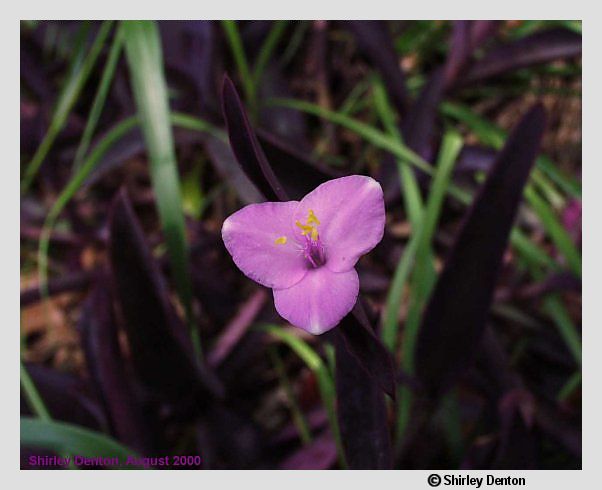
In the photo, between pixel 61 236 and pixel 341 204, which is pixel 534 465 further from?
pixel 61 236

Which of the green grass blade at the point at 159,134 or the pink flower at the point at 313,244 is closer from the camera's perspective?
the pink flower at the point at 313,244

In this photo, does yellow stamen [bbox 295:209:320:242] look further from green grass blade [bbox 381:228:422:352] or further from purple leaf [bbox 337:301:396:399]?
green grass blade [bbox 381:228:422:352]

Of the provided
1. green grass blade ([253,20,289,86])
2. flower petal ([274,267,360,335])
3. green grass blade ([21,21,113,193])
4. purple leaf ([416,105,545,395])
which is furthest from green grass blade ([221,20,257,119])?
flower petal ([274,267,360,335])

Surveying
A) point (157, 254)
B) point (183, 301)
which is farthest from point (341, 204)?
point (157, 254)

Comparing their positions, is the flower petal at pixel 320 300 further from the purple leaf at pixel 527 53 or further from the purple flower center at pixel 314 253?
the purple leaf at pixel 527 53

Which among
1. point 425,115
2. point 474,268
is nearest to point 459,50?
point 425,115

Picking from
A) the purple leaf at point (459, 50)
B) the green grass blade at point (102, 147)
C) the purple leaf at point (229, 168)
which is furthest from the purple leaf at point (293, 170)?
the purple leaf at point (459, 50)

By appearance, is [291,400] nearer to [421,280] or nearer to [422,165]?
[421,280]
